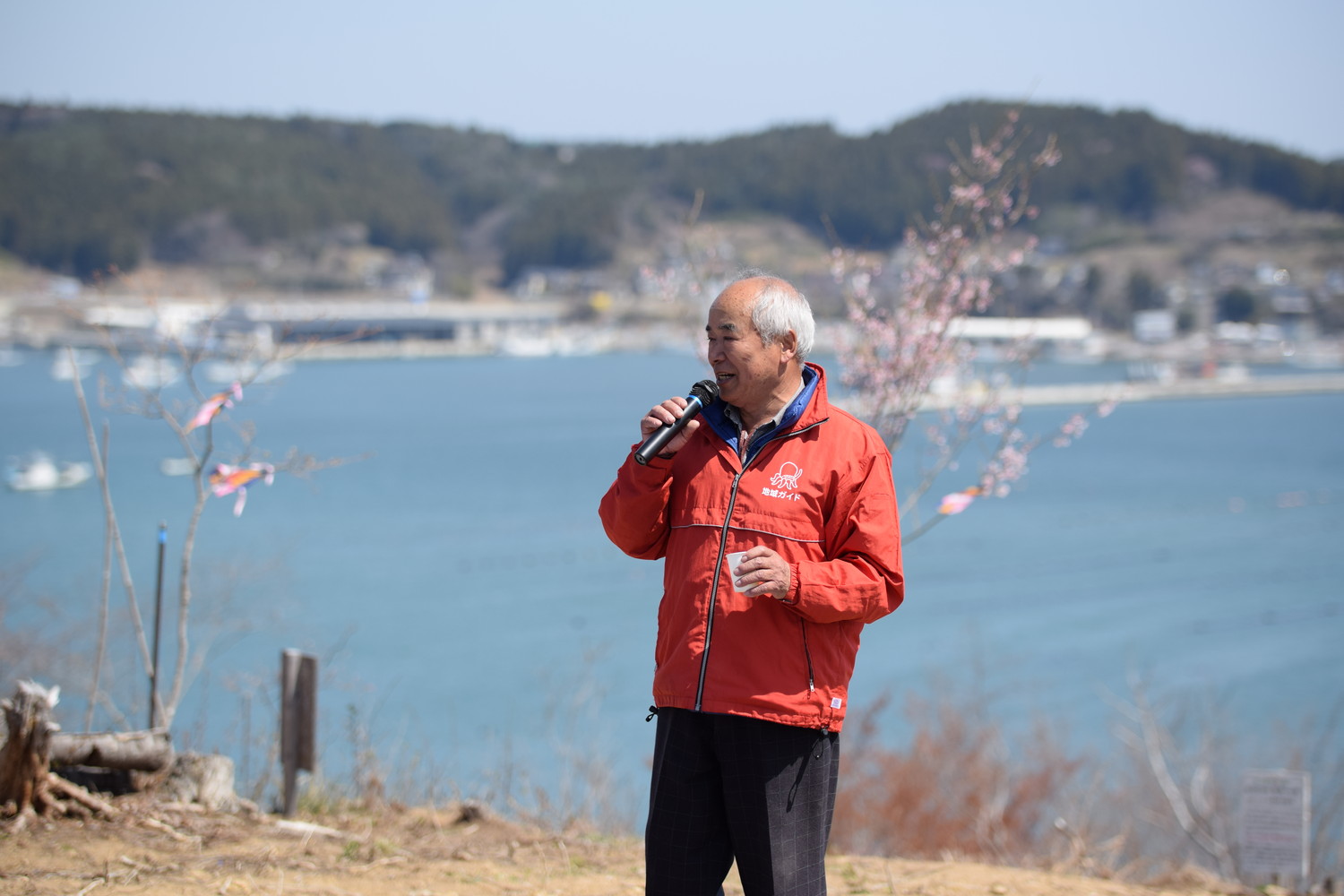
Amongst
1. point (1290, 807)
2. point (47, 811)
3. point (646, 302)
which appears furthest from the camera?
point (646, 302)

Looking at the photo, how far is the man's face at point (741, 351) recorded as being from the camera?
264 centimetres

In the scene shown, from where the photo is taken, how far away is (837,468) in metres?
2.65

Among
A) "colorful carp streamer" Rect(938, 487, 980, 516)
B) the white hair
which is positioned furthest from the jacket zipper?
"colorful carp streamer" Rect(938, 487, 980, 516)

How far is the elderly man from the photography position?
101 inches

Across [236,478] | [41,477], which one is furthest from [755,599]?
[41,477]

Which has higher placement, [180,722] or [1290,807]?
[1290,807]

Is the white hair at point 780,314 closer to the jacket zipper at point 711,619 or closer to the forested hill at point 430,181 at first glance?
the jacket zipper at point 711,619

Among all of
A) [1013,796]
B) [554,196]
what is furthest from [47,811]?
[554,196]

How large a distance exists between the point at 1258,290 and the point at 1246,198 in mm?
8934

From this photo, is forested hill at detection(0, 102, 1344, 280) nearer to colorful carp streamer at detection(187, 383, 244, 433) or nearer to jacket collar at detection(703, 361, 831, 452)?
colorful carp streamer at detection(187, 383, 244, 433)

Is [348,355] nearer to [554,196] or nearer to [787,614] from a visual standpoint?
[554,196]

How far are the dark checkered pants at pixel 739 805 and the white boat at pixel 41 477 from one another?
48.7 m

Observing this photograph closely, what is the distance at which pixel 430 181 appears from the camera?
164 meters

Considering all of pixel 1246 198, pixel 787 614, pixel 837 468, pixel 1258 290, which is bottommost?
pixel 787 614
